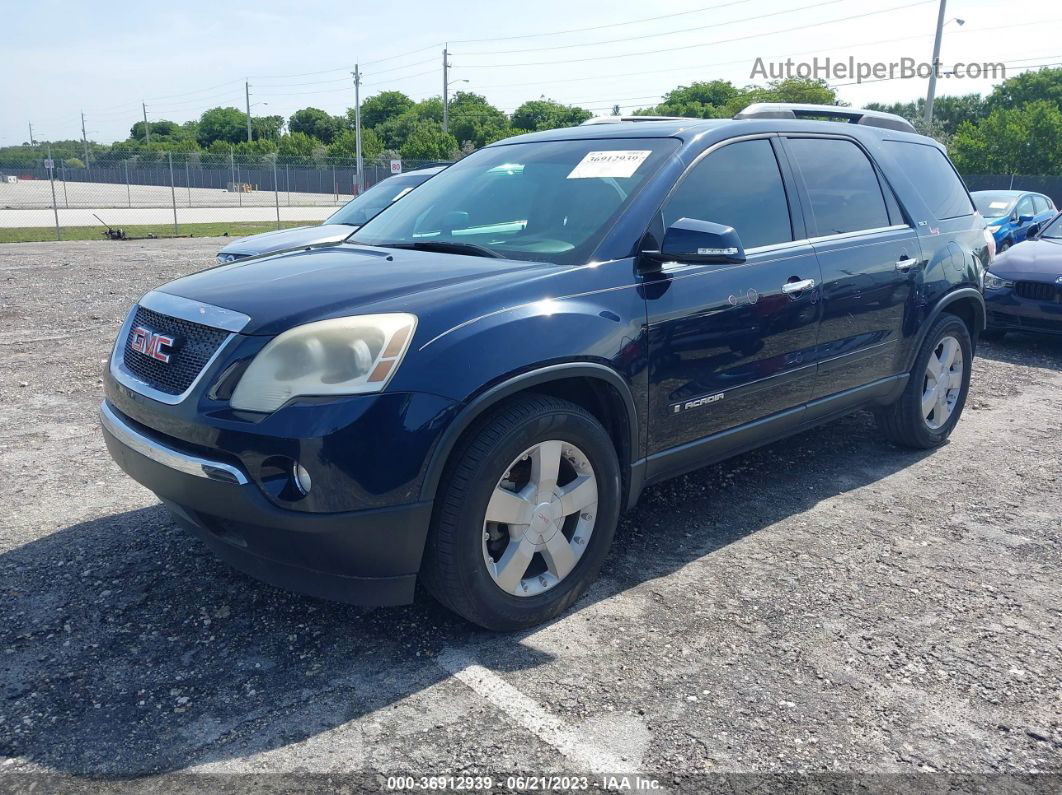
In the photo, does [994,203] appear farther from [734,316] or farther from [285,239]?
[734,316]

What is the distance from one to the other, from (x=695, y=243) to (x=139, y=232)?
23188mm

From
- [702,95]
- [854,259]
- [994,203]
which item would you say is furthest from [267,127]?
[854,259]

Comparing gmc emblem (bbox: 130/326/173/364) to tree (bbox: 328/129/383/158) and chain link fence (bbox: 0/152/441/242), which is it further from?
tree (bbox: 328/129/383/158)

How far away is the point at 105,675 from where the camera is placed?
114 inches

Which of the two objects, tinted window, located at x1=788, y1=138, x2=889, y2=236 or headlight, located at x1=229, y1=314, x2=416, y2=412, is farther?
tinted window, located at x1=788, y1=138, x2=889, y2=236

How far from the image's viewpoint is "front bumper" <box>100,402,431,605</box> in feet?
8.95

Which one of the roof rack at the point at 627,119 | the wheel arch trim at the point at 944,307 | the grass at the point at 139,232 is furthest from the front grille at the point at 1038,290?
the grass at the point at 139,232

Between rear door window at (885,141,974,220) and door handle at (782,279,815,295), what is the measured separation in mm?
1540

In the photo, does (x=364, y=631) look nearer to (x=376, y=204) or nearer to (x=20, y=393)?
(x=20, y=393)

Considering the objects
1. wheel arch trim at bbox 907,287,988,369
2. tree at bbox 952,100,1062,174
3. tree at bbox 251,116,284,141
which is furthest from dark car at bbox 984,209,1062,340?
tree at bbox 251,116,284,141

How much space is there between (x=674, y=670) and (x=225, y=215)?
33156 millimetres

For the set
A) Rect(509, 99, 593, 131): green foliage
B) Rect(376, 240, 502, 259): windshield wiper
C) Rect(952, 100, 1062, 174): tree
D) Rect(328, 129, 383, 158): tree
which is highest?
Rect(509, 99, 593, 131): green foliage

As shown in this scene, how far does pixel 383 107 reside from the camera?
4077 inches

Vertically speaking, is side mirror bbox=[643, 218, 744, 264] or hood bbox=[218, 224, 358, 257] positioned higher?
side mirror bbox=[643, 218, 744, 264]
